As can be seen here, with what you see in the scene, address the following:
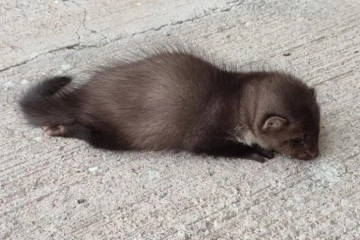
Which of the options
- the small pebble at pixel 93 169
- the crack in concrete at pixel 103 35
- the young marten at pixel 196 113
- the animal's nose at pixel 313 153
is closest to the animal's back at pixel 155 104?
the young marten at pixel 196 113

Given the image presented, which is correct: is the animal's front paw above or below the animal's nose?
below

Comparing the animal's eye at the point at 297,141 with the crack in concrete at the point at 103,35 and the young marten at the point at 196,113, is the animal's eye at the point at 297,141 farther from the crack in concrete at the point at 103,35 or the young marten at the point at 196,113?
the crack in concrete at the point at 103,35

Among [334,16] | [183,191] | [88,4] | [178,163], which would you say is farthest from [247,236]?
[88,4]

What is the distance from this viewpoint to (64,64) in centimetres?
366

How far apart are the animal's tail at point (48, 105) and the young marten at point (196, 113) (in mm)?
11

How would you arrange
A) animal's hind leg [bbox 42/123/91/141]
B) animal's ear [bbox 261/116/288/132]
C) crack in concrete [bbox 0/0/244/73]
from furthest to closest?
1. crack in concrete [bbox 0/0/244/73]
2. animal's hind leg [bbox 42/123/91/141]
3. animal's ear [bbox 261/116/288/132]

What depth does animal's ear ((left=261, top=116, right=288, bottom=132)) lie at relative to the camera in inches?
109

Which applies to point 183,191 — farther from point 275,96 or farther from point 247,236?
point 275,96

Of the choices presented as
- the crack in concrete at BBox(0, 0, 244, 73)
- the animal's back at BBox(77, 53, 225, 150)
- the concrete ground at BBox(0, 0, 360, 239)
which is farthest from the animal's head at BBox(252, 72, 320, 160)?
the crack in concrete at BBox(0, 0, 244, 73)

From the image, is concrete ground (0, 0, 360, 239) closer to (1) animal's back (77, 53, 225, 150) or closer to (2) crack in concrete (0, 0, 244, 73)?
(2) crack in concrete (0, 0, 244, 73)

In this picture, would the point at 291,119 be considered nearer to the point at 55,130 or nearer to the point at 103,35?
the point at 55,130

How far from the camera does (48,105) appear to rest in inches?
119

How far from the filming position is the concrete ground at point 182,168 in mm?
2549

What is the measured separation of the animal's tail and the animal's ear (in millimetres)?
1005
